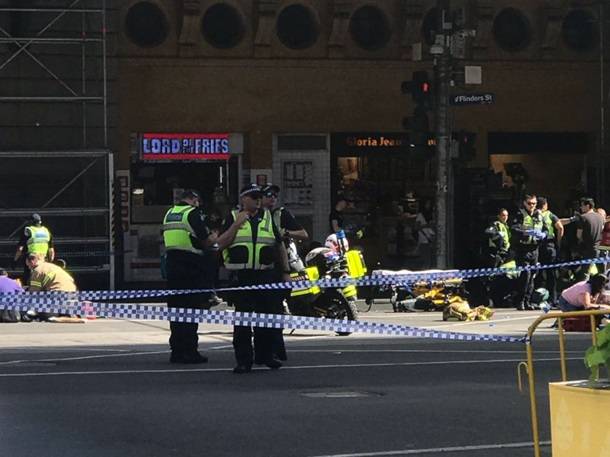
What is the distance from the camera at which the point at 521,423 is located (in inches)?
397

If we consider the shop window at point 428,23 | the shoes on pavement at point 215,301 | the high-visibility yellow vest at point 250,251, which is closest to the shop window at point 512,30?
the shop window at point 428,23

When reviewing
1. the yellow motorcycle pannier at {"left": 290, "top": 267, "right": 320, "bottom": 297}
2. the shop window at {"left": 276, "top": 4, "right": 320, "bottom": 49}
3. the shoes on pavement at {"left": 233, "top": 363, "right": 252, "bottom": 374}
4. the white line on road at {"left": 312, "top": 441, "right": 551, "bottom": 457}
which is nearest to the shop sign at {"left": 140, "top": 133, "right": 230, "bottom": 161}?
the shop window at {"left": 276, "top": 4, "right": 320, "bottom": 49}

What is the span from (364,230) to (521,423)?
775 inches

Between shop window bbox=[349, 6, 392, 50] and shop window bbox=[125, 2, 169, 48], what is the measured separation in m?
4.01

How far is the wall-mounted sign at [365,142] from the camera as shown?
30.2 metres

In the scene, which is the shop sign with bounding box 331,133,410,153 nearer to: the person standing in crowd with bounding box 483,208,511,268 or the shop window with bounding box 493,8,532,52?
the shop window with bounding box 493,8,532,52

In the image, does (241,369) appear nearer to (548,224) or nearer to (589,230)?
(548,224)

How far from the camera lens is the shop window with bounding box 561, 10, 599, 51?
31484 mm

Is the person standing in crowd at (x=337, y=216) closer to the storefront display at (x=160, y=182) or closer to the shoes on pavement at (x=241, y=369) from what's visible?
the storefront display at (x=160, y=182)

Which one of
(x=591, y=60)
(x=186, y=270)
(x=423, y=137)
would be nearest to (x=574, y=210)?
(x=591, y=60)

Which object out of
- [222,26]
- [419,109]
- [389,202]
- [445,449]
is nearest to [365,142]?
[389,202]

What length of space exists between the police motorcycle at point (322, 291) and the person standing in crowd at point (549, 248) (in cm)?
527

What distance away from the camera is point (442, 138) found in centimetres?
2497

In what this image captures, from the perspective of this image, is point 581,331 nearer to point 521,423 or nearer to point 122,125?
point 521,423
